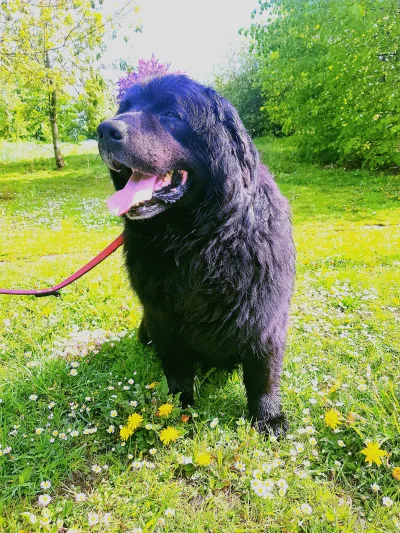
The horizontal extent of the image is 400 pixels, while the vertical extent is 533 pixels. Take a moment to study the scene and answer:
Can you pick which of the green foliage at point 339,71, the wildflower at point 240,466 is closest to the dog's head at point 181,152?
the wildflower at point 240,466

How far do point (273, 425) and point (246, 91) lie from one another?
84.3ft

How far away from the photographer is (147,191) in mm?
1681

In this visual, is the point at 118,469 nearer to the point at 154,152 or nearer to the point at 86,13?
the point at 154,152

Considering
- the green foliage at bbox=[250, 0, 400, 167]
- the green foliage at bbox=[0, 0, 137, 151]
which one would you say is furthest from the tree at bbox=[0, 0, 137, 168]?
→ the green foliage at bbox=[250, 0, 400, 167]

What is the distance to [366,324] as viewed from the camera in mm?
2973

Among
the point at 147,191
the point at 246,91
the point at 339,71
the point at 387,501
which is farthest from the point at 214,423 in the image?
the point at 246,91

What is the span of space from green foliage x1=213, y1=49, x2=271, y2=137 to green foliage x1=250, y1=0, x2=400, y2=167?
7726 millimetres

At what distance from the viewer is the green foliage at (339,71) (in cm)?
993

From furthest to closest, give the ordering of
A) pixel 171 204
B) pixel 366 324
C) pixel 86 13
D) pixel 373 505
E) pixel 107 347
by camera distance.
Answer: pixel 86 13, pixel 366 324, pixel 107 347, pixel 171 204, pixel 373 505

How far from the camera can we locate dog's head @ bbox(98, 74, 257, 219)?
1635 mm

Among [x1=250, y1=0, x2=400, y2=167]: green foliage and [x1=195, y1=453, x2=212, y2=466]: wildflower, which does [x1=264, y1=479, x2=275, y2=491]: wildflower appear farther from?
[x1=250, y1=0, x2=400, y2=167]: green foliage

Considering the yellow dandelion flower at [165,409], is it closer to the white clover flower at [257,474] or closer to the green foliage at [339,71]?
the white clover flower at [257,474]

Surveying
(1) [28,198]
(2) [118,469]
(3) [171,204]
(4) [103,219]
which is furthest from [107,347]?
(1) [28,198]

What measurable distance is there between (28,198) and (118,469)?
12040 mm
